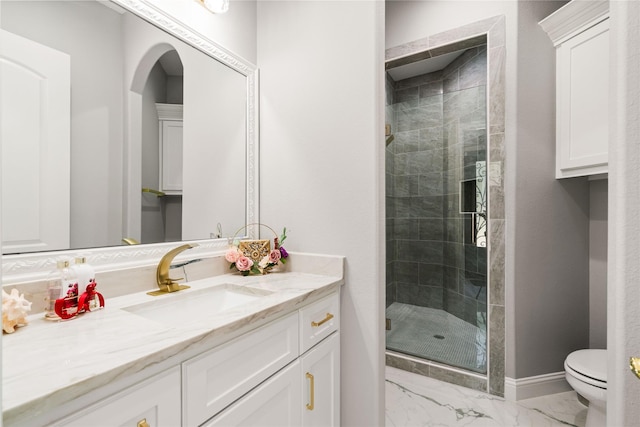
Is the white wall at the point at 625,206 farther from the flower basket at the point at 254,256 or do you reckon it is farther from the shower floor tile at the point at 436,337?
the flower basket at the point at 254,256

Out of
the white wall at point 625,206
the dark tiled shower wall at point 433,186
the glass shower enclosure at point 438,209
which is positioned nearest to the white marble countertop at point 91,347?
the white wall at point 625,206

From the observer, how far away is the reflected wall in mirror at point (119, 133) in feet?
3.38

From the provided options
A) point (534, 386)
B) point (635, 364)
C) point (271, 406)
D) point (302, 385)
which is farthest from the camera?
point (534, 386)

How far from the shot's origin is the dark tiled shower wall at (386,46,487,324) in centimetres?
235

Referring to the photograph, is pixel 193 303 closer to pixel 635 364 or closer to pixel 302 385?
pixel 302 385

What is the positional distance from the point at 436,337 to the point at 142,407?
7.24 ft

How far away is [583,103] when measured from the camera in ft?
5.90

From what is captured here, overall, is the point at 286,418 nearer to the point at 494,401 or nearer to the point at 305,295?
the point at 305,295

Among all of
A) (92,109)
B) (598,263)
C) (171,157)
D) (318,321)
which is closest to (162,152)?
(171,157)

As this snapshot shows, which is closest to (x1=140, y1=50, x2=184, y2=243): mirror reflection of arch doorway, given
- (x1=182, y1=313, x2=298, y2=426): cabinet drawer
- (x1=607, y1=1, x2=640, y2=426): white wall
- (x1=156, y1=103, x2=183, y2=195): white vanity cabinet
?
(x1=156, y1=103, x2=183, y2=195): white vanity cabinet

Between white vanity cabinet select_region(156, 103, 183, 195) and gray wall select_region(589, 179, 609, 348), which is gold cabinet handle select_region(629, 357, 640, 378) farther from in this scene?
gray wall select_region(589, 179, 609, 348)

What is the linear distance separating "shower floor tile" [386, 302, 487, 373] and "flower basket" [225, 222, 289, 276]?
125 centimetres

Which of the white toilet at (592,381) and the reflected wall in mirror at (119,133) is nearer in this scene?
the reflected wall in mirror at (119,133)

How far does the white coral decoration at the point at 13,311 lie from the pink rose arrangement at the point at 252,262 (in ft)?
2.55
